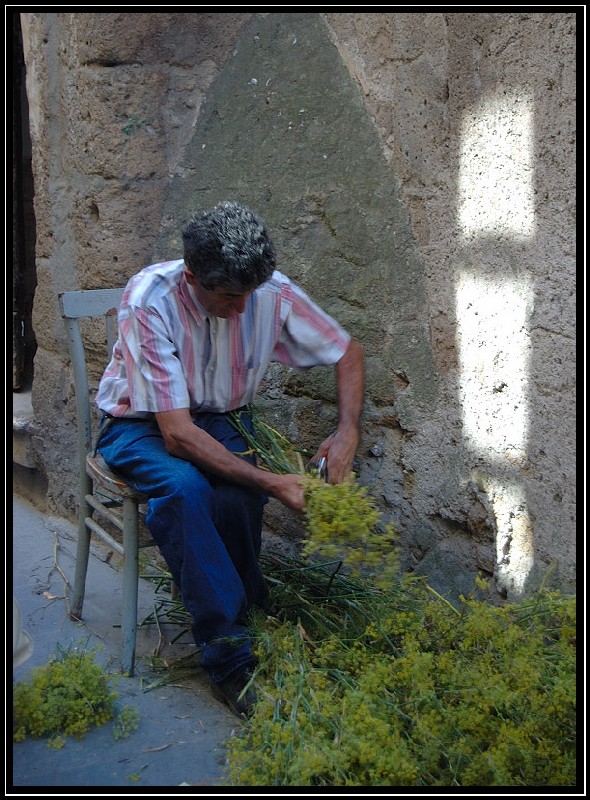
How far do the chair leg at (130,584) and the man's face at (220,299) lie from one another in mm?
676

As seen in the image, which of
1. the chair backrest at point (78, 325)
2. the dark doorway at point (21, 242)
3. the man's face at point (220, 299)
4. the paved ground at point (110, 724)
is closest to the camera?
the paved ground at point (110, 724)

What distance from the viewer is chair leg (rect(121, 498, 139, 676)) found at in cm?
290

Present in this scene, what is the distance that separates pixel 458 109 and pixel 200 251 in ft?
3.00

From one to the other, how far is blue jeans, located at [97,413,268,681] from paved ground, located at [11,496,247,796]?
183 mm

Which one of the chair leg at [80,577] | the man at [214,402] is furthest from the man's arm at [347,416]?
the chair leg at [80,577]

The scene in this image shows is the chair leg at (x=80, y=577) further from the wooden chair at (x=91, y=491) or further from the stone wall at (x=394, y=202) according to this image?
the stone wall at (x=394, y=202)

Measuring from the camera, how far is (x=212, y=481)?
282 centimetres

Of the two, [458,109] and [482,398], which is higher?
[458,109]

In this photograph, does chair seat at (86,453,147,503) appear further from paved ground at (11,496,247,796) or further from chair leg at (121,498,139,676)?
paved ground at (11,496,247,796)

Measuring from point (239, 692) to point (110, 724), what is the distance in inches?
15.0

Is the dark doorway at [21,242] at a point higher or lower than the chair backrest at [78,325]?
higher

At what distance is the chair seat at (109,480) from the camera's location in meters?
2.88
